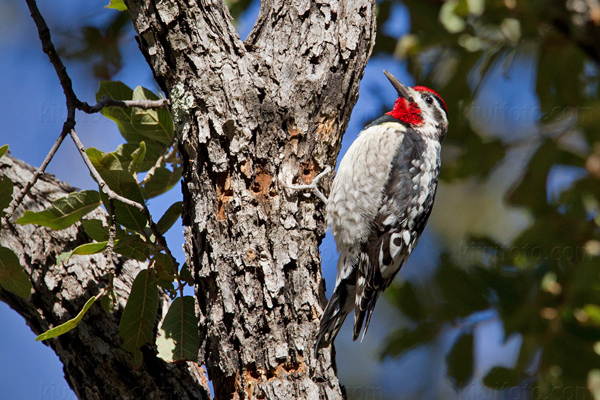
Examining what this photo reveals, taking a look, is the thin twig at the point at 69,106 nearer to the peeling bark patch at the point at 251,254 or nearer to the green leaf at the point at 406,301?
the peeling bark patch at the point at 251,254

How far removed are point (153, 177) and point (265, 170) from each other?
0.75 meters

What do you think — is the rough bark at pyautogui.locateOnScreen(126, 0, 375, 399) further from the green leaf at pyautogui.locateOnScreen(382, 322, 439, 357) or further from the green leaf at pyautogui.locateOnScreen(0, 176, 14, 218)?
the green leaf at pyautogui.locateOnScreen(382, 322, 439, 357)

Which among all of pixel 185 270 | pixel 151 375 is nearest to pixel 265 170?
pixel 185 270

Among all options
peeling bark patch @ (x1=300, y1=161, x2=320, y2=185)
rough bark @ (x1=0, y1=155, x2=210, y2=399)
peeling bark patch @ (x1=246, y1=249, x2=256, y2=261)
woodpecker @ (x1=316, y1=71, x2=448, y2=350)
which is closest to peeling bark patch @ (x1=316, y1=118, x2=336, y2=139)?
peeling bark patch @ (x1=300, y1=161, x2=320, y2=185)

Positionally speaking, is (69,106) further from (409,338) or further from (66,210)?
(409,338)

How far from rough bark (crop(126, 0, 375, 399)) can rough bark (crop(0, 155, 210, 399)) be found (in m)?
0.41

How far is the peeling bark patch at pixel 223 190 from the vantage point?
2.29 m

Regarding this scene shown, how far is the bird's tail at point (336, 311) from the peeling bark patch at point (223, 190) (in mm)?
635

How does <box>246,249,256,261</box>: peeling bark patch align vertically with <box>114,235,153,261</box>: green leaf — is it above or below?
below

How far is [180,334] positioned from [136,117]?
1.13 metres

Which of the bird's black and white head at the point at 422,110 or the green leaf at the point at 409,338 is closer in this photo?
the green leaf at the point at 409,338

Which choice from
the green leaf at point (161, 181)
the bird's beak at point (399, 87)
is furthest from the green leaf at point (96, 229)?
the bird's beak at point (399, 87)

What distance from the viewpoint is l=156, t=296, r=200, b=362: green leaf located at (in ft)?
7.84

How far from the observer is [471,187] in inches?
338
